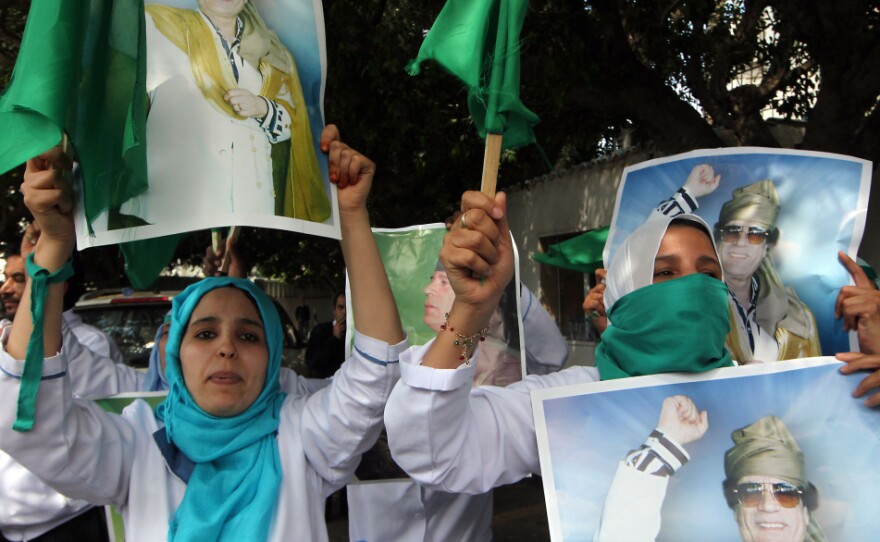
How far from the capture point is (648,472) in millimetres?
1832

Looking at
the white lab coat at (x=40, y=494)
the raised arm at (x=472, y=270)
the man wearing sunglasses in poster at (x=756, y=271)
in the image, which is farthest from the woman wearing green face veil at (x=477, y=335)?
the white lab coat at (x=40, y=494)

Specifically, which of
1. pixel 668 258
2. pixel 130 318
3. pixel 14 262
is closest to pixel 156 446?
pixel 668 258

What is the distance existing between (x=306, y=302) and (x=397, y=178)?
18.5m

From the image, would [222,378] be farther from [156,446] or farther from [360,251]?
[360,251]

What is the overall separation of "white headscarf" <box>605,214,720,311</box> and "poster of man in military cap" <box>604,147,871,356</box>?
0.59 metres

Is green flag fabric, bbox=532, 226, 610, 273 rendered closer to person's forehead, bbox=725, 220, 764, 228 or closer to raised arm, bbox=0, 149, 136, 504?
person's forehead, bbox=725, 220, 764, 228

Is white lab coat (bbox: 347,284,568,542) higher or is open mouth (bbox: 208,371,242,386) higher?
open mouth (bbox: 208,371,242,386)

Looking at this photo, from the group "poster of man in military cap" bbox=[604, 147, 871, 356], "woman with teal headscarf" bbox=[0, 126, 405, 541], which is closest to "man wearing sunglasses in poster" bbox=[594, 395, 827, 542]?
"woman with teal headscarf" bbox=[0, 126, 405, 541]

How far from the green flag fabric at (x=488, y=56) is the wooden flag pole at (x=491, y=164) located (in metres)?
0.02

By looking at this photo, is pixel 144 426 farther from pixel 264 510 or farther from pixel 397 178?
pixel 397 178

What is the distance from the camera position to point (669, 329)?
6.07 ft

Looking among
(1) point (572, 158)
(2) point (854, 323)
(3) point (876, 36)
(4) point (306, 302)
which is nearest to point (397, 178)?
(1) point (572, 158)

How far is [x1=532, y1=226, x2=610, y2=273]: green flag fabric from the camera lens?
780cm

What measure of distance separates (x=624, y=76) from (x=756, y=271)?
3.52 metres
